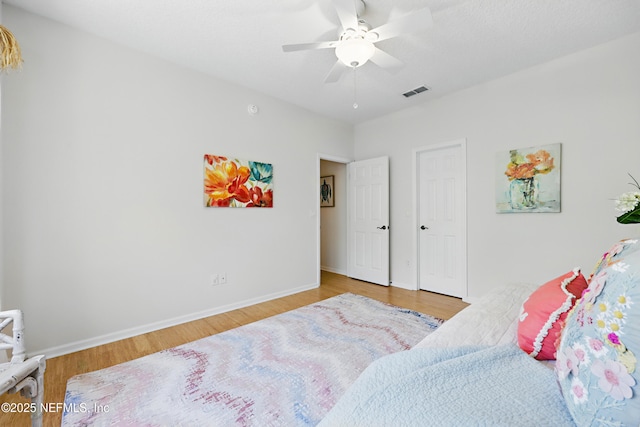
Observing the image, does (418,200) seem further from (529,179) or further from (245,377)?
A: (245,377)

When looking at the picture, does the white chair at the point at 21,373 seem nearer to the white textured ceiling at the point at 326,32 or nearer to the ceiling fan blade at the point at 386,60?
the white textured ceiling at the point at 326,32

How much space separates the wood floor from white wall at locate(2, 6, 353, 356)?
164mm

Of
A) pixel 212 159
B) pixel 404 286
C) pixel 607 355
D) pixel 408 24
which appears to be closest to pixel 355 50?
pixel 408 24

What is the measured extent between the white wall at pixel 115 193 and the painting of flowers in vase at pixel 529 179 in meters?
2.76

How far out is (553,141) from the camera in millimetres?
2635

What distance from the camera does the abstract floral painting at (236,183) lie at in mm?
2861

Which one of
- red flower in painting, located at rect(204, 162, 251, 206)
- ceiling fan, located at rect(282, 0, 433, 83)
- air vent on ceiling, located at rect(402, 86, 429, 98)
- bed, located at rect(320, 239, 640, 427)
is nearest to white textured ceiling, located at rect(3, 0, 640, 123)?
air vent on ceiling, located at rect(402, 86, 429, 98)

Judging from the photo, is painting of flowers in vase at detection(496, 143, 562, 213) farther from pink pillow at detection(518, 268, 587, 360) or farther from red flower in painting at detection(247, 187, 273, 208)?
red flower in painting at detection(247, 187, 273, 208)

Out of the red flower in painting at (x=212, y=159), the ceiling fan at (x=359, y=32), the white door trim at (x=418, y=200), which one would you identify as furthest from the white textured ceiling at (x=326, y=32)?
the red flower in painting at (x=212, y=159)

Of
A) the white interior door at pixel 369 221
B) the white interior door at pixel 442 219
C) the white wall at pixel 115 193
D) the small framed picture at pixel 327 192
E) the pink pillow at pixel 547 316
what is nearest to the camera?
the pink pillow at pixel 547 316

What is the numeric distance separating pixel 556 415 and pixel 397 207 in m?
3.34

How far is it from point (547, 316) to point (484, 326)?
28 cm

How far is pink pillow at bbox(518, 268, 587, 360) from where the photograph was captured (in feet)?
3.20

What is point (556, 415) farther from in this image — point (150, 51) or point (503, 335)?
point (150, 51)
